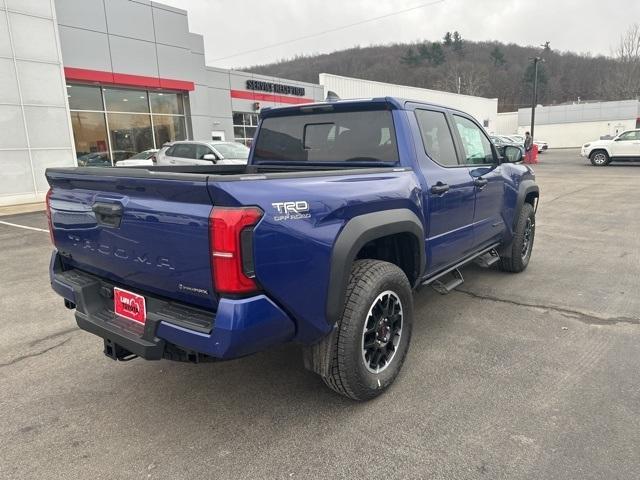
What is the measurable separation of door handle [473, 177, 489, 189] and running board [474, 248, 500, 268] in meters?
1.02

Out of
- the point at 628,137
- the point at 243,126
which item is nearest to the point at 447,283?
the point at 243,126

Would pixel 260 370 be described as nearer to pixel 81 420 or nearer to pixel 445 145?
pixel 81 420

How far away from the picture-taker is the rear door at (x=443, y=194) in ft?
11.5

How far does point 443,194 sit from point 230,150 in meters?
11.3

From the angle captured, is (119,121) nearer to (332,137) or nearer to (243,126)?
(243,126)

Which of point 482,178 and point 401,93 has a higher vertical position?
point 401,93

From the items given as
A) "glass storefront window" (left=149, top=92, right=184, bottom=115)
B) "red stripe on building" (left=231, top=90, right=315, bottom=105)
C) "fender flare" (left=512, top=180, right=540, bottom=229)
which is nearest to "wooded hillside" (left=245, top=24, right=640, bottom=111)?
"red stripe on building" (left=231, top=90, right=315, bottom=105)

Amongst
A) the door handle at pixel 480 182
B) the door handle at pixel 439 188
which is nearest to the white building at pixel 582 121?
the door handle at pixel 480 182

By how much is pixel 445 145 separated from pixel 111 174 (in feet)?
8.77

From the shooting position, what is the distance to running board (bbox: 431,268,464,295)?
400 centimetres

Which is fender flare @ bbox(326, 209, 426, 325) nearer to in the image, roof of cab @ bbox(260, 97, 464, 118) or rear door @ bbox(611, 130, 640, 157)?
roof of cab @ bbox(260, 97, 464, 118)

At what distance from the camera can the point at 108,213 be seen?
250cm

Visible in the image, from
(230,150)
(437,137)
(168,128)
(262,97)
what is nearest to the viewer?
(437,137)

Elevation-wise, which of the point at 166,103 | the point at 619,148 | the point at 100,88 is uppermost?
→ the point at 100,88
